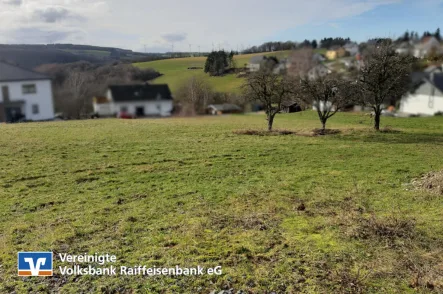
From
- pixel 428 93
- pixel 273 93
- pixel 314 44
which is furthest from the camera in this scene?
A: pixel 273 93

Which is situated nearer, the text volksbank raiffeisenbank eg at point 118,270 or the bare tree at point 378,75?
the text volksbank raiffeisenbank eg at point 118,270

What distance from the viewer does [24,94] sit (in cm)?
371

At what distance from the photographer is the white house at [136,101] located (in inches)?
147

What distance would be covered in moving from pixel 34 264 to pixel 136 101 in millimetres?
3261

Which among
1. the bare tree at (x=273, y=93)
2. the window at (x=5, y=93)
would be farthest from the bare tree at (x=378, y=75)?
the window at (x=5, y=93)

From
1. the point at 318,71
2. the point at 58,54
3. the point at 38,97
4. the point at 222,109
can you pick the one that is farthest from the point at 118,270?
the point at 318,71

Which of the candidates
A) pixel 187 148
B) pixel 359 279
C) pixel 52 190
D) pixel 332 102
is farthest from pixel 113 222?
pixel 332 102

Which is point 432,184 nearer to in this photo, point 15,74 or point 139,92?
point 139,92

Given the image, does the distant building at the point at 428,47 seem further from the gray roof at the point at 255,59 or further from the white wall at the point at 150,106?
the white wall at the point at 150,106

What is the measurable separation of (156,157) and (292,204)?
750cm

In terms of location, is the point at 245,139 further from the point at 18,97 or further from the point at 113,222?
the point at 18,97

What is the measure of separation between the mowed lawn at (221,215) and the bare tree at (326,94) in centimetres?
599

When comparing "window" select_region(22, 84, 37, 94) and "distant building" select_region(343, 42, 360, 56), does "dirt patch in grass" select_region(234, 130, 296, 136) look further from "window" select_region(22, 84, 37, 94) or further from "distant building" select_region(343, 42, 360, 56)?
"window" select_region(22, 84, 37, 94)

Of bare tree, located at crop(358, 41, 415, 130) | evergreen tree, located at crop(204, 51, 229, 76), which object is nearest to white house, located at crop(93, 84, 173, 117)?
evergreen tree, located at crop(204, 51, 229, 76)
